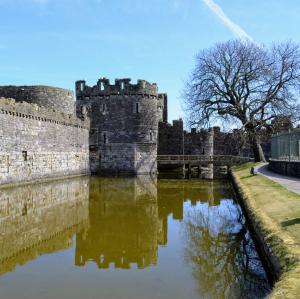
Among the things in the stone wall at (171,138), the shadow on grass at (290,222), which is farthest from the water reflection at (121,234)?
the stone wall at (171,138)

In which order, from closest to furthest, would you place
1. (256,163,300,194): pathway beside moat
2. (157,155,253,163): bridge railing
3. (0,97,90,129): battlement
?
1. (256,163,300,194): pathway beside moat
2. (0,97,90,129): battlement
3. (157,155,253,163): bridge railing

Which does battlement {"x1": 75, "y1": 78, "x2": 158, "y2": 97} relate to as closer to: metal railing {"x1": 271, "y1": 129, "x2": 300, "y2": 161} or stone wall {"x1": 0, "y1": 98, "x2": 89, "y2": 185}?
stone wall {"x1": 0, "y1": 98, "x2": 89, "y2": 185}

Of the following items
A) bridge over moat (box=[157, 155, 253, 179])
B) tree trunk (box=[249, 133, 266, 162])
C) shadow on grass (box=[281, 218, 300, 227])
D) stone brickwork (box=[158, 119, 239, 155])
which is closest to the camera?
shadow on grass (box=[281, 218, 300, 227])

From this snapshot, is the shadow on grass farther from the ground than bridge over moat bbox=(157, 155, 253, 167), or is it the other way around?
bridge over moat bbox=(157, 155, 253, 167)

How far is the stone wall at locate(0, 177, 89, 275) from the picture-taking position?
28.3 feet

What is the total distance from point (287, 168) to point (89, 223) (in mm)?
12096

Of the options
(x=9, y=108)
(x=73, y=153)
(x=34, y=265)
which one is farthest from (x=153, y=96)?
(x=34, y=265)

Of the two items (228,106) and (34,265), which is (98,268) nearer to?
(34,265)

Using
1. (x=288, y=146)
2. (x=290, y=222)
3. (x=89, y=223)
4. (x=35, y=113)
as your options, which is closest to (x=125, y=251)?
(x=89, y=223)

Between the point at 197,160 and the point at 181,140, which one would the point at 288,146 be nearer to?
the point at 197,160

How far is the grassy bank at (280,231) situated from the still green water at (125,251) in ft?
1.62

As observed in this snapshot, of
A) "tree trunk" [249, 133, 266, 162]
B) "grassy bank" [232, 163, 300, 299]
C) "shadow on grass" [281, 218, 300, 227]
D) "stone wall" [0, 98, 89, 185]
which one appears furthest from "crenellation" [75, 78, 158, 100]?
"shadow on grass" [281, 218, 300, 227]

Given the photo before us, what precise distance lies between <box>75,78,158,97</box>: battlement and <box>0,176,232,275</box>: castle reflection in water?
14.6 meters

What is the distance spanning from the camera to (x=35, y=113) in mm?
23641
